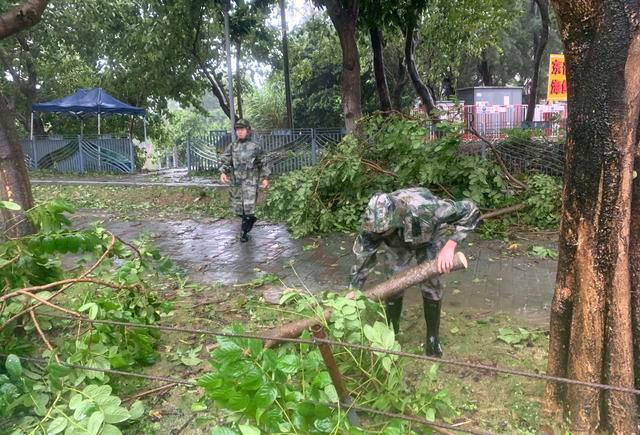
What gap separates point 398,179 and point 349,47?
3629mm

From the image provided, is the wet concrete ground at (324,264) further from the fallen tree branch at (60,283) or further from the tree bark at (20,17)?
the tree bark at (20,17)

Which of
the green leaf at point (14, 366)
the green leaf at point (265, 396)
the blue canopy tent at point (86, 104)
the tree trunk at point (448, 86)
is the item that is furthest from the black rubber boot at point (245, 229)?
the tree trunk at point (448, 86)

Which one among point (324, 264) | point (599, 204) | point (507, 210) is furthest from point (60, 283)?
point (507, 210)

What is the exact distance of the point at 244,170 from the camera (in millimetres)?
7031

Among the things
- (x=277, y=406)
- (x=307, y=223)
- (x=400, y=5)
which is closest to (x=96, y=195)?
(x=307, y=223)

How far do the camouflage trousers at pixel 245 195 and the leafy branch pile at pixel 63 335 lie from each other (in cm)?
303

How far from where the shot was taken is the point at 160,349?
3834 mm

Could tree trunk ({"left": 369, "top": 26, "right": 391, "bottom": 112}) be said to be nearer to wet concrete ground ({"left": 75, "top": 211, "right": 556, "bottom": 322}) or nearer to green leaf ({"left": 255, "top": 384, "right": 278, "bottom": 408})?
wet concrete ground ({"left": 75, "top": 211, "right": 556, "bottom": 322})

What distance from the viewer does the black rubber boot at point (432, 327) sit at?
3.52 metres

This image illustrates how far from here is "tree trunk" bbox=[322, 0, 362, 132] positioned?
384 inches

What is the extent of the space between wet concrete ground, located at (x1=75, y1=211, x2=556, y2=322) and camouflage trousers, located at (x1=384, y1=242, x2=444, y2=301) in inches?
44.2

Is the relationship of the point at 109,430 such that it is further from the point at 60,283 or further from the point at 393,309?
the point at 393,309

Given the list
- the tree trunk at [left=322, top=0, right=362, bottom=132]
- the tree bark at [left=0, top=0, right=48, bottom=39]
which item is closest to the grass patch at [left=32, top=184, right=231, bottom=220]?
the tree trunk at [left=322, top=0, right=362, bottom=132]

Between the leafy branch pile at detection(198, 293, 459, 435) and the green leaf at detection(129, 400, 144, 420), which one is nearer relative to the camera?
the leafy branch pile at detection(198, 293, 459, 435)
